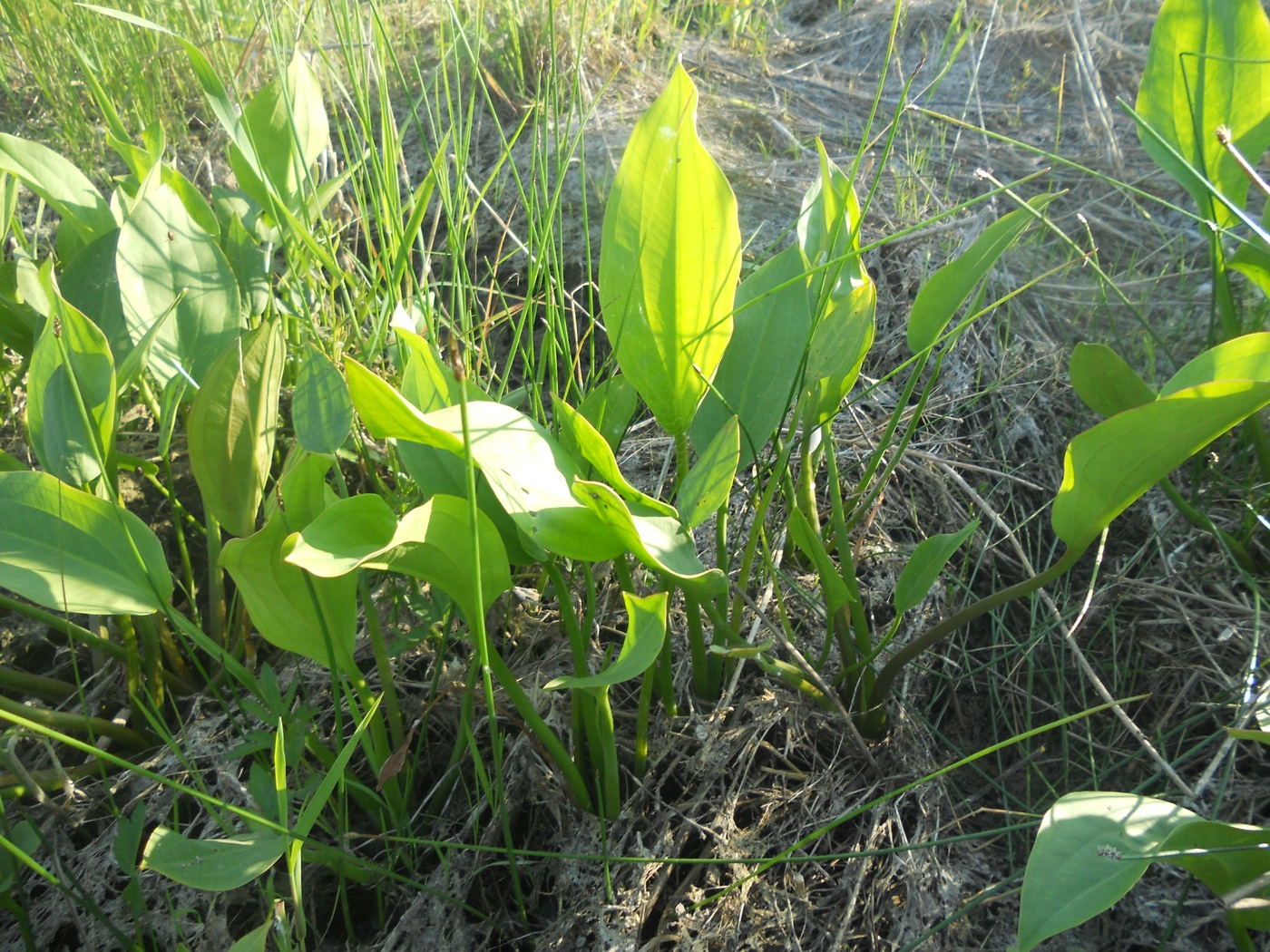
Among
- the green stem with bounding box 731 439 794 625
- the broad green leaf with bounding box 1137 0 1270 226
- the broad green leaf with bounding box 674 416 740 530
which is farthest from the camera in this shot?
the broad green leaf with bounding box 1137 0 1270 226

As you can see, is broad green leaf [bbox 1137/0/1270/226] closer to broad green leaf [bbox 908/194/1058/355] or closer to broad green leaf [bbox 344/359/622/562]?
broad green leaf [bbox 908/194/1058/355]

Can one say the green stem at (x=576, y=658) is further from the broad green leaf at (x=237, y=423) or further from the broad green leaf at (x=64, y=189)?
the broad green leaf at (x=64, y=189)

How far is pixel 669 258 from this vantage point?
0.63m

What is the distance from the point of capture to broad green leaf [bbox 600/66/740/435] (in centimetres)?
60

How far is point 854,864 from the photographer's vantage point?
72 cm

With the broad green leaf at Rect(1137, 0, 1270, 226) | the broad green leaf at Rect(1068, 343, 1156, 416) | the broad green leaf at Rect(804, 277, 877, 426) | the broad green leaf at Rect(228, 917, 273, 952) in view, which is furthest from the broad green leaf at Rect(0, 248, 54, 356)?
the broad green leaf at Rect(1137, 0, 1270, 226)

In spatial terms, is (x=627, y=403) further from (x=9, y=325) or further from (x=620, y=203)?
(x=9, y=325)

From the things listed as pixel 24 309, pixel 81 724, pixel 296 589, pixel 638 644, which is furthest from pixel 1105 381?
pixel 24 309

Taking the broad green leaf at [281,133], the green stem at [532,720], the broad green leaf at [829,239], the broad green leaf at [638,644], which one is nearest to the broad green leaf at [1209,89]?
the broad green leaf at [829,239]

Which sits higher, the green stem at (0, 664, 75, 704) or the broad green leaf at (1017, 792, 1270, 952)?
the broad green leaf at (1017, 792, 1270, 952)

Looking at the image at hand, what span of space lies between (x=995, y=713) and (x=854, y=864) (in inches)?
10.2

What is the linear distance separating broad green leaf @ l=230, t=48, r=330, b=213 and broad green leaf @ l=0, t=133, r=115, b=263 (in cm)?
17

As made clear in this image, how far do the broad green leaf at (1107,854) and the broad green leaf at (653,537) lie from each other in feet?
0.85

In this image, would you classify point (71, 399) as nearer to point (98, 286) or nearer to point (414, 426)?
point (98, 286)
